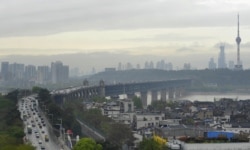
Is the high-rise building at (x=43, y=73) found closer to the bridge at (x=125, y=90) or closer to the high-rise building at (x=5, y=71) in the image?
the high-rise building at (x=5, y=71)

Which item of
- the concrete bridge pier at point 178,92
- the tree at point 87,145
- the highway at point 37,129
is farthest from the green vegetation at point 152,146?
the concrete bridge pier at point 178,92

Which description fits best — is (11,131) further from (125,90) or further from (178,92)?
(178,92)

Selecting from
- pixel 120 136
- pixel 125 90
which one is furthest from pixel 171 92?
pixel 120 136

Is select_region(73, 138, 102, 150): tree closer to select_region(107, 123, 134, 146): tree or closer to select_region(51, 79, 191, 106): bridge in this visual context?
select_region(107, 123, 134, 146): tree

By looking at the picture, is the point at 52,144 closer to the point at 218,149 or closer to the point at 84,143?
the point at 84,143

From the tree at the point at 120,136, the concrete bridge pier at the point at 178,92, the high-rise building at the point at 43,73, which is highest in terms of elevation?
the high-rise building at the point at 43,73

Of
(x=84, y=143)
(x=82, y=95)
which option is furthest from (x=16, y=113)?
(x=82, y=95)
